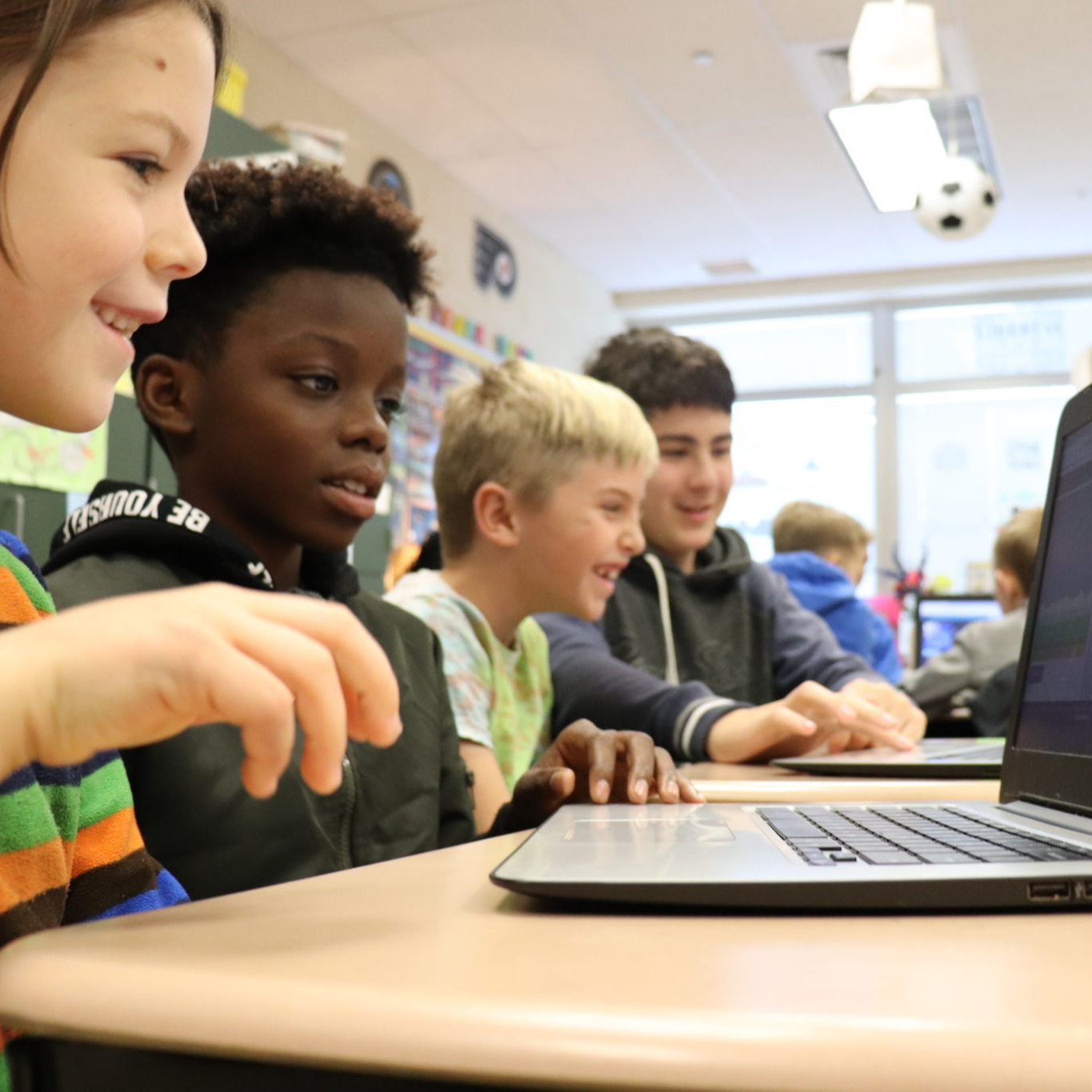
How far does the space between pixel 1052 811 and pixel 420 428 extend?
15.1 ft

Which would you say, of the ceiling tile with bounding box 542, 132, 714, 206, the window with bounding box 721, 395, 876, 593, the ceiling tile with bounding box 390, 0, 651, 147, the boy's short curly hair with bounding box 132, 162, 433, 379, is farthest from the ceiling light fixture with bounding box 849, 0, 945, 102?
the window with bounding box 721, 395, 876, 593

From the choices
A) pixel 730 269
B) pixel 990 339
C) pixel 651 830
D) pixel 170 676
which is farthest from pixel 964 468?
pixel 170 676

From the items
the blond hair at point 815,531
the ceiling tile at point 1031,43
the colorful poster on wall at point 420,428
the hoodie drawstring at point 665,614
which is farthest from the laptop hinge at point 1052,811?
the colorful poster on wall at point 420,428

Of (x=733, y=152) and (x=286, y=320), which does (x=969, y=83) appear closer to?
(x=733, y=152)

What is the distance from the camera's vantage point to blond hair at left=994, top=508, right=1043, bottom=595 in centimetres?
314

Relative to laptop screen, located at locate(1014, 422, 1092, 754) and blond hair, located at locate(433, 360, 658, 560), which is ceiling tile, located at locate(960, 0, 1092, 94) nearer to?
blond hair, located at locate(433, 360, 658, 560)

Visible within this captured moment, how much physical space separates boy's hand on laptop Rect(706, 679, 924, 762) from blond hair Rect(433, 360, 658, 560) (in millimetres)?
485

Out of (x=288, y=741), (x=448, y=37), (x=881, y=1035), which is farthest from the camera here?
(x=448, y=37)

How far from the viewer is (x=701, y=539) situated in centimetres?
198

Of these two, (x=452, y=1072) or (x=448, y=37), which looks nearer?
(x=452, y=1072)

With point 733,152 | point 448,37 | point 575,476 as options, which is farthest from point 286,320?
point 733,152

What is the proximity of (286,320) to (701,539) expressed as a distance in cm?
103

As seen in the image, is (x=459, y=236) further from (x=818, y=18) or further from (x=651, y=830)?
(x=651, y=830)

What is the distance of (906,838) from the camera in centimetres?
54
